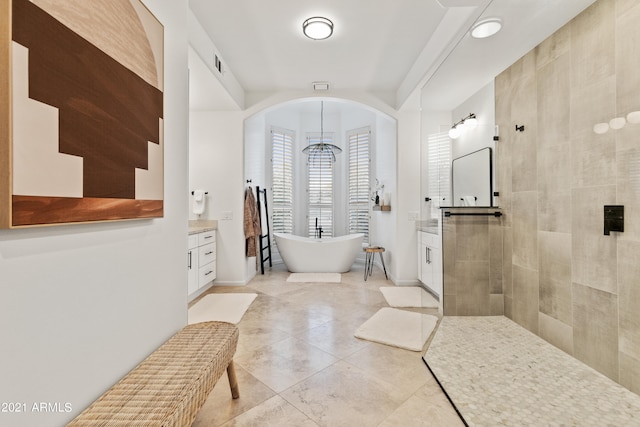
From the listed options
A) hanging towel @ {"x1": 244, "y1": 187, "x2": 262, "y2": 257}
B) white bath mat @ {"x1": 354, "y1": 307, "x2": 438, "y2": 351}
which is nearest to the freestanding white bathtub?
hanging towel @ {"x1": 244, "y1": 187, "x2": 262, "y2": 257}

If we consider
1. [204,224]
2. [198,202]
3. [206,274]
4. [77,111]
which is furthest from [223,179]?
[77,111]

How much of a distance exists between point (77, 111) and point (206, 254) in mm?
3130

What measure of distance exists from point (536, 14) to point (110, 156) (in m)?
2.93

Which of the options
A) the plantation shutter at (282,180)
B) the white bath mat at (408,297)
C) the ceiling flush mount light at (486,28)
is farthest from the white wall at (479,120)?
the plantation shutter at (282,180)

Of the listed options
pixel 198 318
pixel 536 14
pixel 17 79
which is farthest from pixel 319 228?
pixel 17 79

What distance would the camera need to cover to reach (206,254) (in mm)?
3924

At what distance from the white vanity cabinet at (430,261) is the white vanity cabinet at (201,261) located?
2.72m

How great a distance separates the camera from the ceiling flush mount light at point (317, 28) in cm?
271

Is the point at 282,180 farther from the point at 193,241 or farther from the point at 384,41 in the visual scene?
the point at 384,41

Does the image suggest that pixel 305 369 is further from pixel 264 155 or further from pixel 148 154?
pixel 264 155

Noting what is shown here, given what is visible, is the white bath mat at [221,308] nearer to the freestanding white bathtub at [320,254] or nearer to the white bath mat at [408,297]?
the freestanding white bathtub at [320,254]

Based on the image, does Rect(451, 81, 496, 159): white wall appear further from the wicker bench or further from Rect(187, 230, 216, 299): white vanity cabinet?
Rect(187, 230, 216, 299): white vanity cabinet

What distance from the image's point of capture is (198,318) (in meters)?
3.03

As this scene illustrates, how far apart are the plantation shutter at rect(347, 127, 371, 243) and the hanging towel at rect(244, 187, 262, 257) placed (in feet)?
7.22
